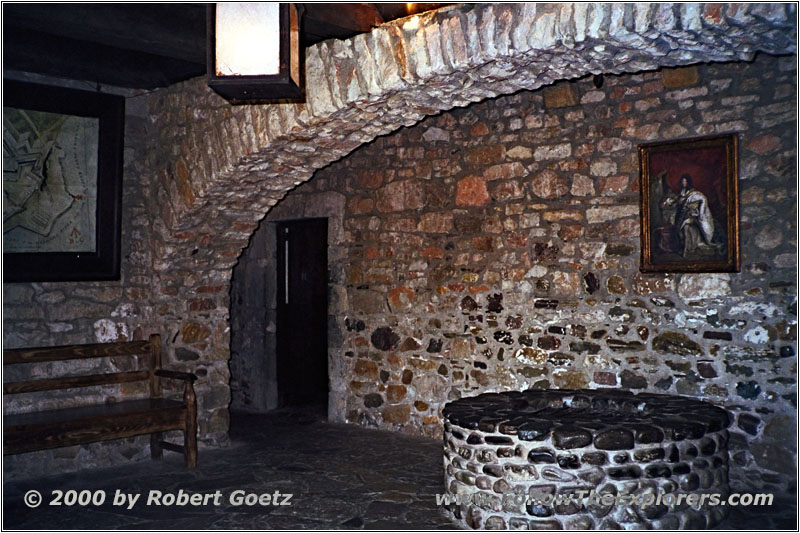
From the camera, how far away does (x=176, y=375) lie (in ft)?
16.5

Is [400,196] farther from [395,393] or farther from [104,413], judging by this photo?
[104,413]

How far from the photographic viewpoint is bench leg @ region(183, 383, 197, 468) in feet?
16.4

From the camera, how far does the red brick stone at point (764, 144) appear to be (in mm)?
4262

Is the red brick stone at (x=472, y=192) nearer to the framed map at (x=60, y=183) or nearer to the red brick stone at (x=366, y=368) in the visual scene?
the red brick stone at (x=366, y=368)

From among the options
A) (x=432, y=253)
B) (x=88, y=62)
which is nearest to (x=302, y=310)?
(x=432, y=253)

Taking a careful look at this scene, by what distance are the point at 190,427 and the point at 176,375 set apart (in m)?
0.36

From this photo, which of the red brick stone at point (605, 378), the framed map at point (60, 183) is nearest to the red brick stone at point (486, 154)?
the red brick stone at point (605, 378)

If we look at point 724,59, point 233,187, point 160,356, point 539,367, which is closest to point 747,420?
point 539,367

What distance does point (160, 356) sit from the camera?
17.6ft

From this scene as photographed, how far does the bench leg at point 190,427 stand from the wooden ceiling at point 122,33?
2138 millimetres

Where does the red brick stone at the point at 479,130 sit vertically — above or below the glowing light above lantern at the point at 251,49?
above

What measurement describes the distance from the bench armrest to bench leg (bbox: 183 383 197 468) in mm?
50

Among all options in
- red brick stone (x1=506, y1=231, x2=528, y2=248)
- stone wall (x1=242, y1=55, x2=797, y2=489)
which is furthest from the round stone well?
red brick stone (x1=506, y1=231, x2=528, y2=248)

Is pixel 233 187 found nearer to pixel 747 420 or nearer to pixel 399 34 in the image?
pixel 399 34
